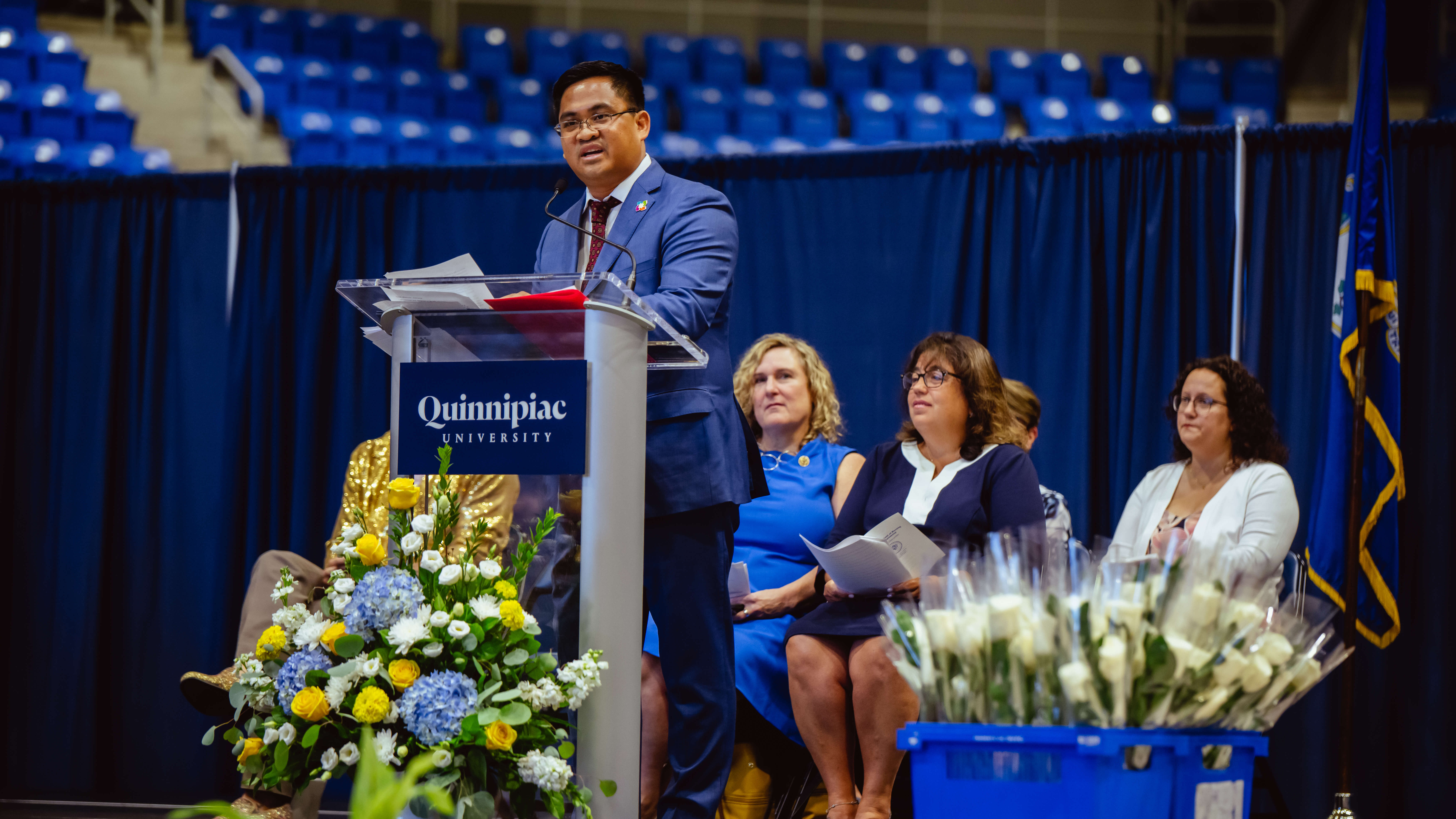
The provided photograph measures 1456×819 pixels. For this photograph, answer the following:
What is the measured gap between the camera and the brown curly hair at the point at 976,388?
3.14 meters

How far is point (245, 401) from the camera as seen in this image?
454 cm

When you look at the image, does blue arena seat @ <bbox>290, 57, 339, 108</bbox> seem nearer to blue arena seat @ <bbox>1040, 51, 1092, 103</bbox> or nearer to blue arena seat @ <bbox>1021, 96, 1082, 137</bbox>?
blue arena seat @ <bbox>1021, 96, 1082, 137</bbox>

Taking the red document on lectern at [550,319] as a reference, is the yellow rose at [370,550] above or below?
below

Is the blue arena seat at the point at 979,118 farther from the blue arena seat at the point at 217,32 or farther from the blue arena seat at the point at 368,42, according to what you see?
the blue arena seat at the point at 217,32

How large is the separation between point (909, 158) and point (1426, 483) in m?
1.85

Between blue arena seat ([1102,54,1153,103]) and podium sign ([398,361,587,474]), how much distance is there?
756 cm

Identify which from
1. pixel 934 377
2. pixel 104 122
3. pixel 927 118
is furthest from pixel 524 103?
pixel 934 377

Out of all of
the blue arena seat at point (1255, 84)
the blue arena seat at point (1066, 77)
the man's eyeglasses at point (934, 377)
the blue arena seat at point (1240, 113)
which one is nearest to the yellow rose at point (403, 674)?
the man's eyeglasses at point (934, 377)

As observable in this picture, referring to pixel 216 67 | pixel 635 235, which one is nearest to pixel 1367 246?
pixel 635 235

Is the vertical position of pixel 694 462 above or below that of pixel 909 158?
below

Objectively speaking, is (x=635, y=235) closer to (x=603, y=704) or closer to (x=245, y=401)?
(x=603, y=704)

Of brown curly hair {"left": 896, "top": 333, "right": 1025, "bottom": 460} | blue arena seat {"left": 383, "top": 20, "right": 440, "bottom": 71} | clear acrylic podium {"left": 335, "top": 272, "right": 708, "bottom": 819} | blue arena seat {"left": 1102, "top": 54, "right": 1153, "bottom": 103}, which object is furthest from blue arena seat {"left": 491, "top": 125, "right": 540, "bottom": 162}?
clear acrylic podium {"left": 335, "top": 272, "right": 708, "bottom": 819}

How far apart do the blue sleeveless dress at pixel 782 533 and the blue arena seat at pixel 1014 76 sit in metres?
5.87

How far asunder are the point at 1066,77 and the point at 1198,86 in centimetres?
85
